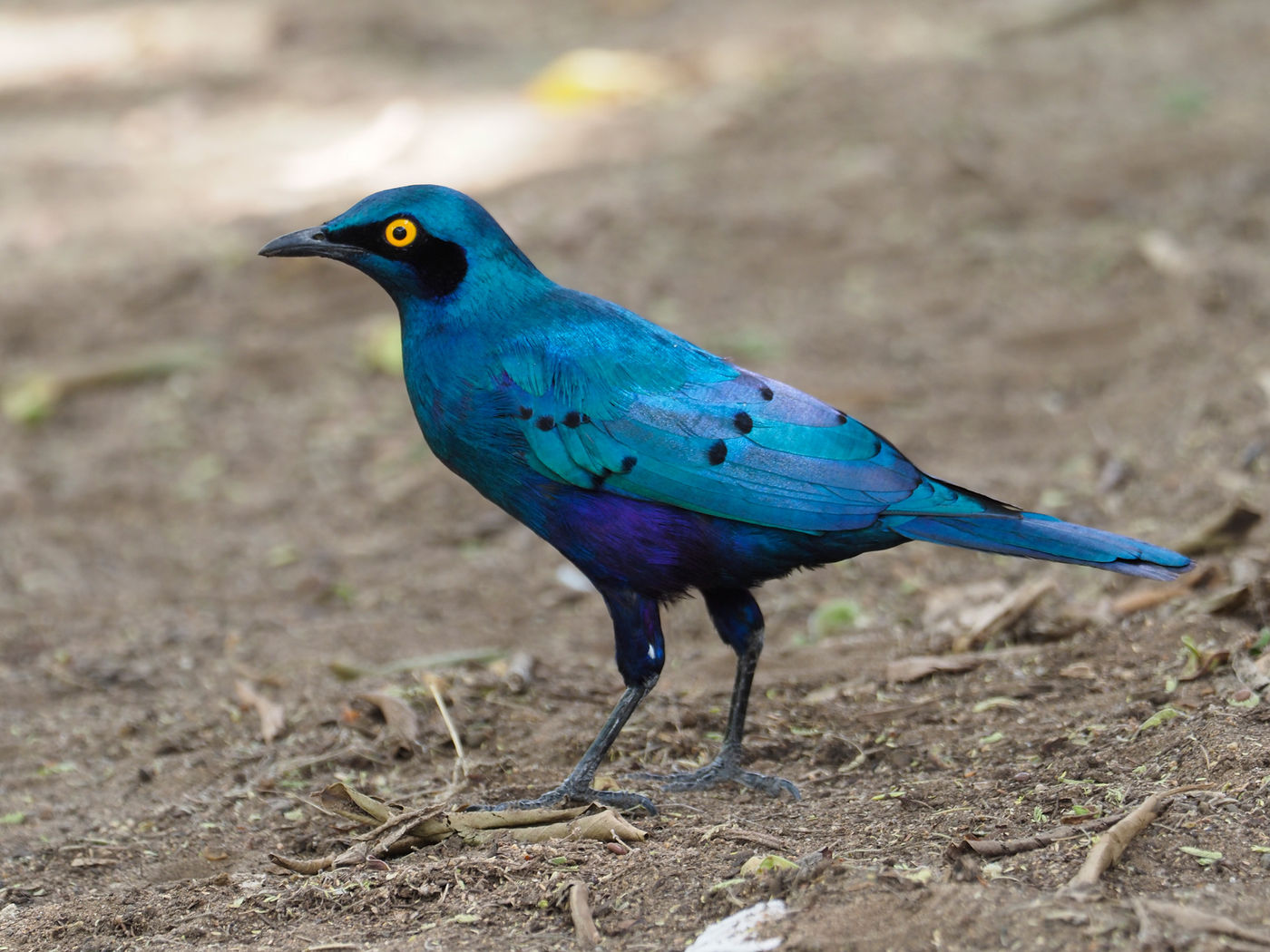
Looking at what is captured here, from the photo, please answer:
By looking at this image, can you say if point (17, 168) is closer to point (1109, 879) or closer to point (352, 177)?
point (352, 177)

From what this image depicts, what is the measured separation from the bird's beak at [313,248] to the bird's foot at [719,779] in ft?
5.12

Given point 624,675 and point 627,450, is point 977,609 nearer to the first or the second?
point 624,675

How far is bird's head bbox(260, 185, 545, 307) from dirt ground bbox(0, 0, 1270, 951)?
4.35 feet

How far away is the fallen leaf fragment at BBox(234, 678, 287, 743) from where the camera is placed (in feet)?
14.4

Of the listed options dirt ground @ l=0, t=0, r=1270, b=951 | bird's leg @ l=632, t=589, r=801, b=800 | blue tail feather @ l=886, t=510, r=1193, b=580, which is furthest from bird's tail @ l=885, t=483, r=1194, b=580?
bird's leg @ l=632, t=589, r=801, b=800

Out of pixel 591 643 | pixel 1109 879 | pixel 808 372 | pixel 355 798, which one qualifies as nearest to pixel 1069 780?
pixel 1109 879

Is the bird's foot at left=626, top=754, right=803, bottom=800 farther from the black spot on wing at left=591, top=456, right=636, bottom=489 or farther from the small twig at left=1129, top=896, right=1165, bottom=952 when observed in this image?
the small twig at left=1129, top=896, right=1165, bottom=952

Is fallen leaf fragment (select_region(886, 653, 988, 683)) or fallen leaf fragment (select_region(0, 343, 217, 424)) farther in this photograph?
fallen leaf fragment (select_region(0, 343, 217, 424))

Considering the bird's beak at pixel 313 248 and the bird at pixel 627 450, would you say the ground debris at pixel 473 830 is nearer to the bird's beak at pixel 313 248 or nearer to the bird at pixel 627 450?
the bird at pixel 627 450

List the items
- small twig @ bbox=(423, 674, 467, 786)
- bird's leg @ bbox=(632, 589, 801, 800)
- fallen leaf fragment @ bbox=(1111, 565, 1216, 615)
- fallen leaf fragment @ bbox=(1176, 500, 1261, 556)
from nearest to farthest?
bird's leg @ bbox=(632, 589, 801, 800) < small twig @ bbox=(423, 674, 467, 786) < fallen leaf fragment @ bbox=(1111, 565, 1216, 615) < fallen leaf fragment @ bbox=(1176, 500, 1261, 556)

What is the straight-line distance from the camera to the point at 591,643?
209 inches

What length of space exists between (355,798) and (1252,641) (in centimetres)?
234

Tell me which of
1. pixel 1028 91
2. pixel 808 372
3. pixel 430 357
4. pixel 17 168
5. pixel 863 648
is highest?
pixel 17 168

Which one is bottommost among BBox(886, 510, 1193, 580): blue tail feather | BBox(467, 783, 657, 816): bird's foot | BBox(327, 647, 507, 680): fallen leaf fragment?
BBox(467, 783, 657, 816): bird's foot
